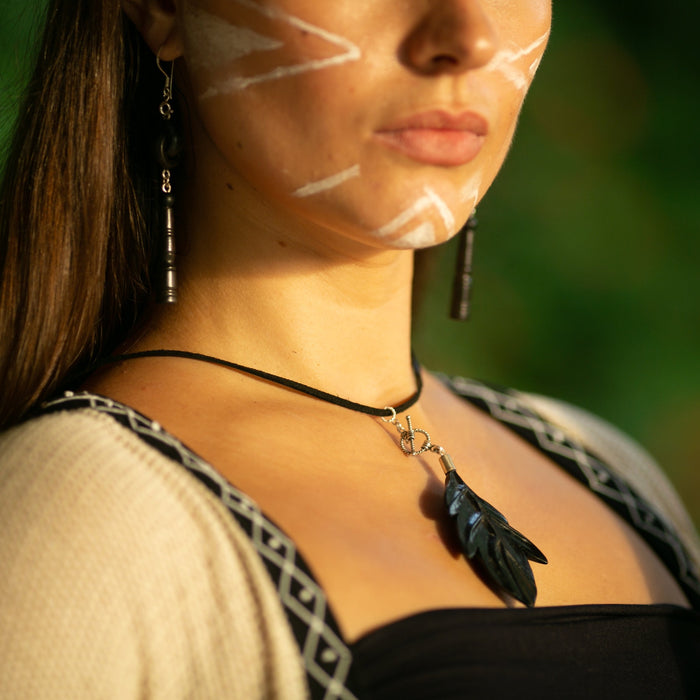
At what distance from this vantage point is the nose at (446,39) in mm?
985

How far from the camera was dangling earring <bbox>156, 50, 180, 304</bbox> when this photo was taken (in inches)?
46.2

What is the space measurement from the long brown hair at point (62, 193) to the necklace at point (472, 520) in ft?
0.31

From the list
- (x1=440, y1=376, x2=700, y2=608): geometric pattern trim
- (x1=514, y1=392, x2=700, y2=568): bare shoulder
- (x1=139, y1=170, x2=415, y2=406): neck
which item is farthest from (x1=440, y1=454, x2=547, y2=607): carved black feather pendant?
(x1=514, y1=392, x2=700, y2=568): bare shoulder

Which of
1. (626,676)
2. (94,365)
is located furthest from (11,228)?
(626,676)

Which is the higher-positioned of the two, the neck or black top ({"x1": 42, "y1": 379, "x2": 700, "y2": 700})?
the neck

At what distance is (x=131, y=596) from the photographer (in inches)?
34.2

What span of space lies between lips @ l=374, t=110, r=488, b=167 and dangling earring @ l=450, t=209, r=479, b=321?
47 centimetres

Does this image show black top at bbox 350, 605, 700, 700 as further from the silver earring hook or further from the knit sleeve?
the silver earring hook

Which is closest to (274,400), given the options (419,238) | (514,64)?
(419,238)

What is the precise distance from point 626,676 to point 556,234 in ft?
7.21

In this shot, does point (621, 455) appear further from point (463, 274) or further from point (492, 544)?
point (492, 544)

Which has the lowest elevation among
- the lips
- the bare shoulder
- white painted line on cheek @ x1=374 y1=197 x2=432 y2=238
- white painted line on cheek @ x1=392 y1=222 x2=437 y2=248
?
the bare shoulder

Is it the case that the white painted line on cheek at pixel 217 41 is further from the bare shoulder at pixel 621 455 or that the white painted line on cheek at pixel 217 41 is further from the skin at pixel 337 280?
the bare shoulder at pixel 621 455

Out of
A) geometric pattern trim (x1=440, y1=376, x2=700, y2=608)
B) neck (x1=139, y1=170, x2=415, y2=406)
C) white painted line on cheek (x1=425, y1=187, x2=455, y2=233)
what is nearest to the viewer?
white painted line on cheek (x1=425, y1=187, x2=455, y2=233)
